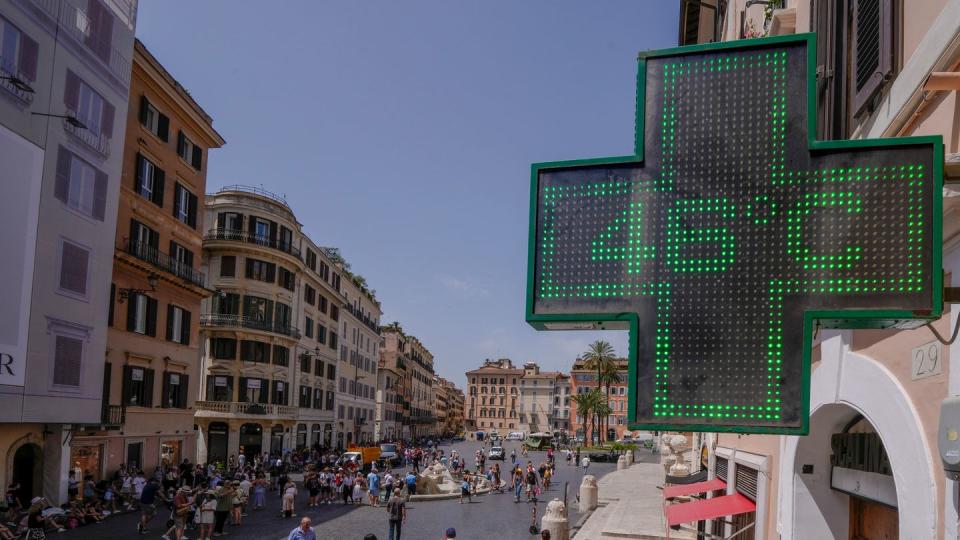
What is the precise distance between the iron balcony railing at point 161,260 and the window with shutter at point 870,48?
31837 mm

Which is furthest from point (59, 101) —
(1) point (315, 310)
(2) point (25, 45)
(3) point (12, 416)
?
(1) point (315, 310)

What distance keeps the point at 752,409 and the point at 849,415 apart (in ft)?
17.2

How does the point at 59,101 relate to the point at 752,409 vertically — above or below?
above

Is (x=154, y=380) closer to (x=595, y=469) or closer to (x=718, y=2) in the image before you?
(x=718, y=2)

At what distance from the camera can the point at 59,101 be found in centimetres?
2638

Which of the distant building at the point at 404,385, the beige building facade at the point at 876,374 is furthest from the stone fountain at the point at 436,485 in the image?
the distant building at the point at 404,385

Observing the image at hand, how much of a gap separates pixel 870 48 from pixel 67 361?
27.6 meters

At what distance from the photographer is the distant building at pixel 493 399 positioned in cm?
16775

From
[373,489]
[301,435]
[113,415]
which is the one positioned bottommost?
[301,435]

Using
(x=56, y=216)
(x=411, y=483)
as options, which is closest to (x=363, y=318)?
(x=411, y=483)

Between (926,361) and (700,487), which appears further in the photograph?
(700,487)

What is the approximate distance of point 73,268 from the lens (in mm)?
27625

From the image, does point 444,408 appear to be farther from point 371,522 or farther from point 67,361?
point 67,361

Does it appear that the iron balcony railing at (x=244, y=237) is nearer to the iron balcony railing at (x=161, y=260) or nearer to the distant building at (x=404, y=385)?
the iron balcony railing at (x=161, y=260)
